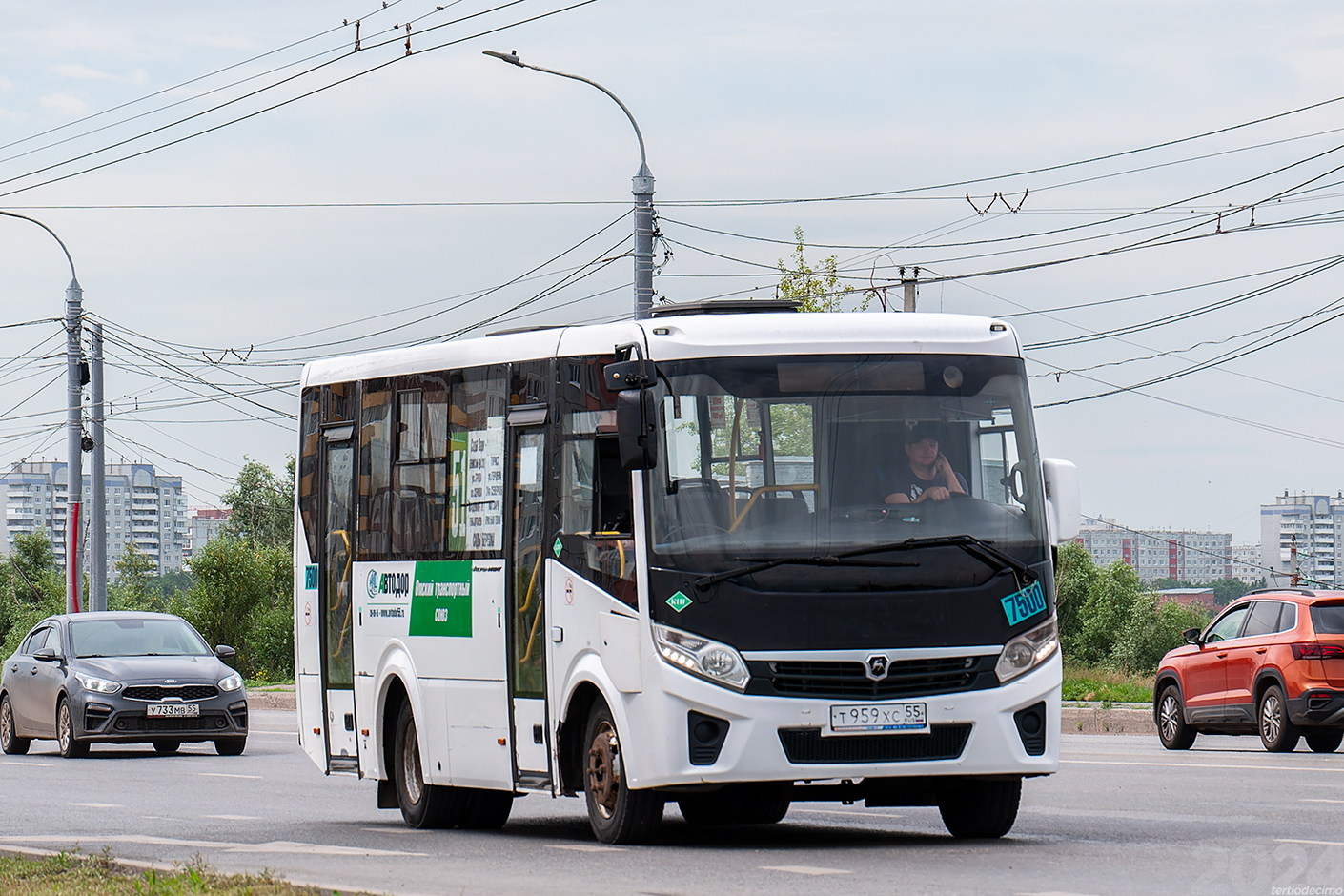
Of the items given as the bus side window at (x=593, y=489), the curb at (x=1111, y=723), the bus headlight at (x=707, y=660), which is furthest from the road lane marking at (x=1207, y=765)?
the bus headlight at (x=707, y=660)

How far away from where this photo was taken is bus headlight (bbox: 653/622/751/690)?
1083 centimetres

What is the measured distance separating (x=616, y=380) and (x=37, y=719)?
1549 cm

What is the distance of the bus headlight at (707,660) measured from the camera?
10.8 m

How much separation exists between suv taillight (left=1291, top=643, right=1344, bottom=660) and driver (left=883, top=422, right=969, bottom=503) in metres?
10.7

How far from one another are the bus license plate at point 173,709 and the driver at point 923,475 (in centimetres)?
1403

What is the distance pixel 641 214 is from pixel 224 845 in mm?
14904

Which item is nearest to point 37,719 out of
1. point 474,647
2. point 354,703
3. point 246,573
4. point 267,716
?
point 267,716

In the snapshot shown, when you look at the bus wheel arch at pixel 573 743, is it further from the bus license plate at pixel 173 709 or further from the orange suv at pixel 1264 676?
the bus license plate at pixel 173 709

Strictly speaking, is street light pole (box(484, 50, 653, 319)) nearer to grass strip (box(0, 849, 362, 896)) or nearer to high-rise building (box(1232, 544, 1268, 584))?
grass strip (box(0, 849, 362, 896))

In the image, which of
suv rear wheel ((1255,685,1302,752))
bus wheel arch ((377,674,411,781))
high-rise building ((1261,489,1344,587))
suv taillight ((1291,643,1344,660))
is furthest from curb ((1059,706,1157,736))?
high-rise building ((1261,489,1344,587))

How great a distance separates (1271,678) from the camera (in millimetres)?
21375

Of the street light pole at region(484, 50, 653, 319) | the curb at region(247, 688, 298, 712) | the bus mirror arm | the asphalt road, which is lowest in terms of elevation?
the curb at region(247, 688, 298, 712)

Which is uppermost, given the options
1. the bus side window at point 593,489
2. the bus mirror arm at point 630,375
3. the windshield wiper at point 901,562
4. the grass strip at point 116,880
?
the bus mirror arm at point 630,375

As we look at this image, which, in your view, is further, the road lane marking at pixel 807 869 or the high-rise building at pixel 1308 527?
the high-rise building at pixel 1308 527
